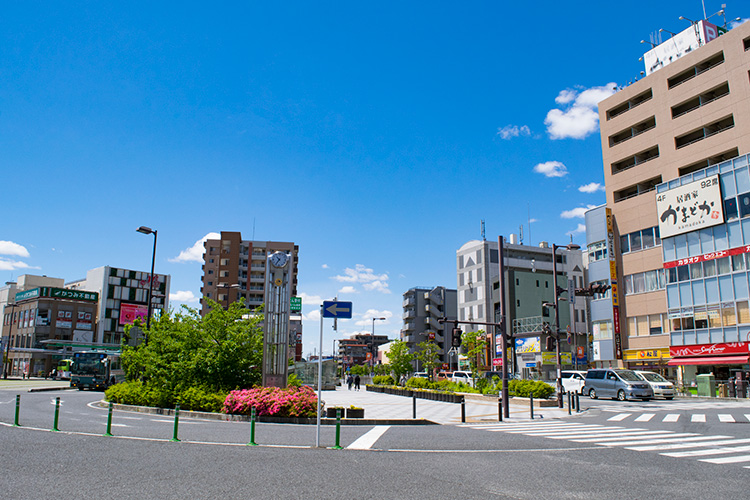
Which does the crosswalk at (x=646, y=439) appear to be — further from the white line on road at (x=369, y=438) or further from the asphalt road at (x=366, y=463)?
the white line on road at (x=369, y=438)

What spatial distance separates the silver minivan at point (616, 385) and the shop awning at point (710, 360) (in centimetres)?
1070

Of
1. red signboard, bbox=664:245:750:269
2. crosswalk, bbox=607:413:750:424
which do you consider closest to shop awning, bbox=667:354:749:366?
red signboard, bbox=664:245:750:269

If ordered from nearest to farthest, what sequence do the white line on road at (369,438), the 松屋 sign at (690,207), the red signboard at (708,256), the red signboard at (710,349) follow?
the white line on road at (369,438) → the red signboard at (710,349) → the red signboard at (708,256) → the 松屋 sign at (690,207)

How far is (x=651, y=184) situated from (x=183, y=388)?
148 feet

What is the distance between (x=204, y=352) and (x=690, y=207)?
3844cm

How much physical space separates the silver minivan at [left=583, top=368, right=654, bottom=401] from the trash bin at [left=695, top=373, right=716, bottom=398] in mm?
6650

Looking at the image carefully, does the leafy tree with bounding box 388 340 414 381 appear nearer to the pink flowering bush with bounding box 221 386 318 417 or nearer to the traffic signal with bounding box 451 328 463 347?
the traffic signal with bounding box 451 328 463 347

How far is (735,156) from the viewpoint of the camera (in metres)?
42.6

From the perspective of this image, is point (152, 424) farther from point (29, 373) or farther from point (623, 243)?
point (29, 373)

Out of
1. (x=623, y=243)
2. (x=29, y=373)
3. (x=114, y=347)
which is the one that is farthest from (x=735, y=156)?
(x=29, y=373)

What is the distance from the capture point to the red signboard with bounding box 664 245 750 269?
125 feet

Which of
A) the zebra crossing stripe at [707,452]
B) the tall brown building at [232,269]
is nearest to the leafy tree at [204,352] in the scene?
the zebra crossing stripe at [707,452]

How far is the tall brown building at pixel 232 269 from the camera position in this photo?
9869 cm

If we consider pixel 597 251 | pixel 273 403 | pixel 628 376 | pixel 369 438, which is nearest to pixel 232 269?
pixel 597 251
